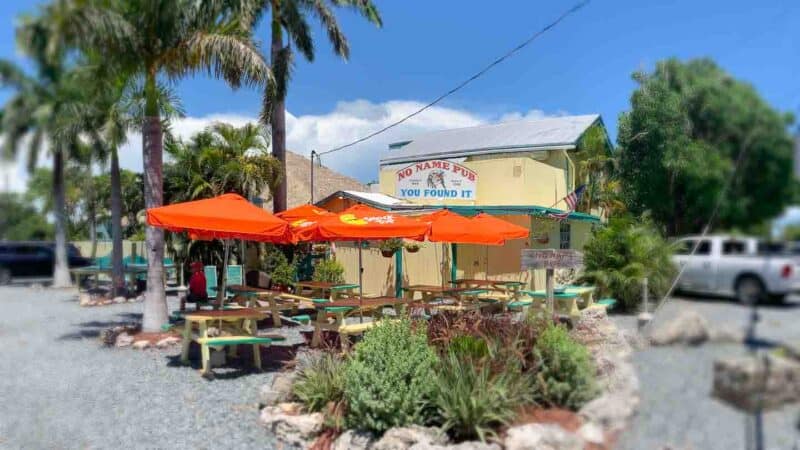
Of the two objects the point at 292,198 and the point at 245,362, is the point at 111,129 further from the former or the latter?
the point at 292,198

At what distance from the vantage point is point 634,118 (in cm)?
279

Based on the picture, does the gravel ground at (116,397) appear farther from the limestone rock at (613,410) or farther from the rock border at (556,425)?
the limestone rock at (613,410)

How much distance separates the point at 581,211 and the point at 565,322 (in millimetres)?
925

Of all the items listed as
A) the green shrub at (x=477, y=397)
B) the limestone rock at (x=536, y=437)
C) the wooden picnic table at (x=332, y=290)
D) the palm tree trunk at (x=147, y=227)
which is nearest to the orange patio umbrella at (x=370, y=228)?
the palm tree trunk at (x=147, y=227)

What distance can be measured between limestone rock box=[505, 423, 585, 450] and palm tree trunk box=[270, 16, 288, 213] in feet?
44.9

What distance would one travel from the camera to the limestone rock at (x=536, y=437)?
3.18 meters

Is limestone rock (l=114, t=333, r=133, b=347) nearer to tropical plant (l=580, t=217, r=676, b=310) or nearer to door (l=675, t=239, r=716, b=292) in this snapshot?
tropical plant (l=580, t=217, r=676, b=310)

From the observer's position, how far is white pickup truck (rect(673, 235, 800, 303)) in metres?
1.58

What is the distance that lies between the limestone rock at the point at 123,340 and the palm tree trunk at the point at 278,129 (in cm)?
772

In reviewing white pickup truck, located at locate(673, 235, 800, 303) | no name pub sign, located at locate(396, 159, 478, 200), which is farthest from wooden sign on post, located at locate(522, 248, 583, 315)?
no name pub sign, located at locate(396, 159, 478, 200)

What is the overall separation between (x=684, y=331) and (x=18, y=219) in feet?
12.5

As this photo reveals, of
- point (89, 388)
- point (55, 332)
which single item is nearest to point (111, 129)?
point (89, 388)

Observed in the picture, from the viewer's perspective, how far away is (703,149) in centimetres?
199

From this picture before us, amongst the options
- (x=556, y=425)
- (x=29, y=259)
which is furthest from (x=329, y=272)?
(x=556, y=425)
